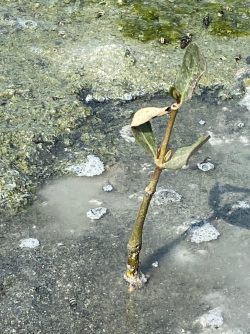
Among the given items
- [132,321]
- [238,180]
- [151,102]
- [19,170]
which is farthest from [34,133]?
[132,321]

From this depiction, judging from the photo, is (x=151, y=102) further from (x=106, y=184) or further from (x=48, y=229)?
(x=48, y=229)

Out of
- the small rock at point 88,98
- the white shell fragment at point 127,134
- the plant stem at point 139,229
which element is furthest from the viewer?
the small rock at point 88,98

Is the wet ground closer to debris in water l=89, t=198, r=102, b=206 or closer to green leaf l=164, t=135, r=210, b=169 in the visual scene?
debris in water l=89, t=198, r=102, b=206

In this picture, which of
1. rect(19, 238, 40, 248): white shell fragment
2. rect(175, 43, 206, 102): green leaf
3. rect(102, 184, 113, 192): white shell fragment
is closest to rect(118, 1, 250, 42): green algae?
rect(102, 184, 113, 192): white shell fragment

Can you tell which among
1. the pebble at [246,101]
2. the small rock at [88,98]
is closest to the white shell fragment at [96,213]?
the small rock at [88,98]

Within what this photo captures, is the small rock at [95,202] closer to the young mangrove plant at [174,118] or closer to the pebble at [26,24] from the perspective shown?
the young mangrove plant at [174,118]
